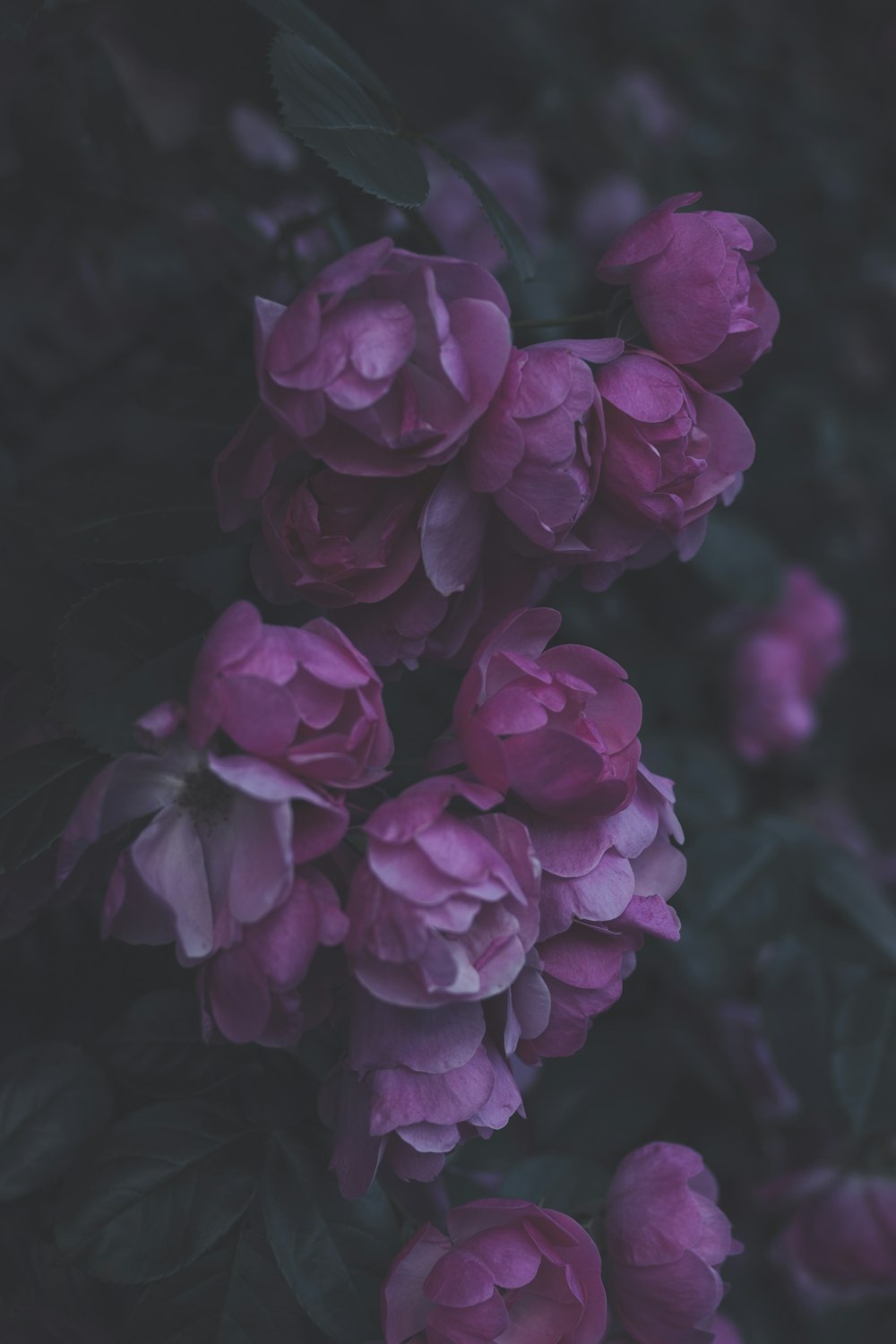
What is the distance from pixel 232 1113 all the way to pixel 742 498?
0.84 m

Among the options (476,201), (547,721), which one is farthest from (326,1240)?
(476,201)

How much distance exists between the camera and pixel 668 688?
1076 millimetres

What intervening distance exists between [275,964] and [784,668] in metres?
0.82

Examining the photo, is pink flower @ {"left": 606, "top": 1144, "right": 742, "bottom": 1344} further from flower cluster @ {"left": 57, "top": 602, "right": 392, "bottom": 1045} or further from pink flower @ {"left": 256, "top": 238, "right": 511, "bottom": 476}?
pink flower @ {"left": 256, "top": 238, "right": 511, "bottom": 476}

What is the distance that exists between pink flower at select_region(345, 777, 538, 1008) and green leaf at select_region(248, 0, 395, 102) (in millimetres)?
360

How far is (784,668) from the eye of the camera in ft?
3.64

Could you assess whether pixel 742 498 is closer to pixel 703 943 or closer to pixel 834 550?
pixel 834 550

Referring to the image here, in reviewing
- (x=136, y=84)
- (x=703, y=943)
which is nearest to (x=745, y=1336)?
(x=703, y=943)

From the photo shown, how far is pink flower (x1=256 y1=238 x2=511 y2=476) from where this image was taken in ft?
1.43

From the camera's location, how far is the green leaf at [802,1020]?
804mm

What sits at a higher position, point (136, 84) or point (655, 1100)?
point (136, 84)

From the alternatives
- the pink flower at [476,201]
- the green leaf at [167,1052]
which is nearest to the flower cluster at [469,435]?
the green leaf at [167,1052]

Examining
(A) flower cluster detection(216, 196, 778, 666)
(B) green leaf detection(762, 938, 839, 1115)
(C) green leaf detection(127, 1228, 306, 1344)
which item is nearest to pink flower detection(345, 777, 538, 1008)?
(A) flower cluster detection(216, 196, 778, 666)

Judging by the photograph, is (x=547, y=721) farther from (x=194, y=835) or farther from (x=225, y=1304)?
(x=225, y=1304)
